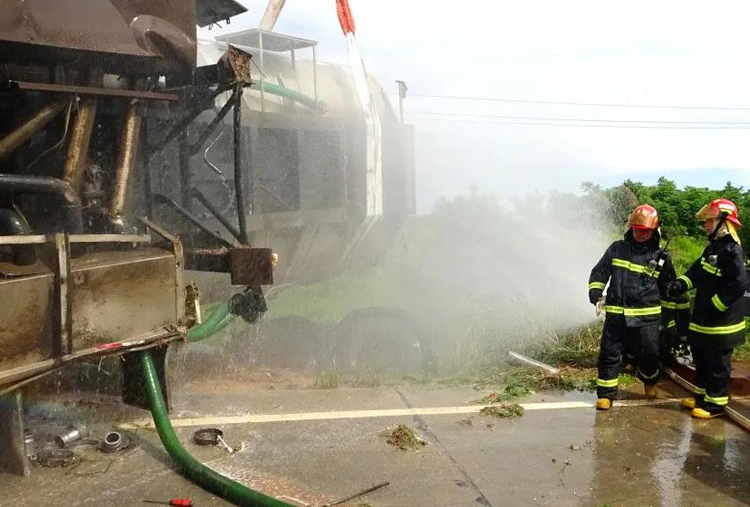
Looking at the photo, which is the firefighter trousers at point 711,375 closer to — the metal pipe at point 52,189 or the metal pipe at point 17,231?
the metal pipe at point 52,189

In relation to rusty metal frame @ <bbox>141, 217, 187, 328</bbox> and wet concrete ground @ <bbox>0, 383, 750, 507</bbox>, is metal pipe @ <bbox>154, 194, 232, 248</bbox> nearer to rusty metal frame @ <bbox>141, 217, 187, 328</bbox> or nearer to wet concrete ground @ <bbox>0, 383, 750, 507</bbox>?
rusty metal frame @ <bbox>141, 217, 187, 328</bbox>

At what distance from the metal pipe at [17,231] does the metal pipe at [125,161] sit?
501mm

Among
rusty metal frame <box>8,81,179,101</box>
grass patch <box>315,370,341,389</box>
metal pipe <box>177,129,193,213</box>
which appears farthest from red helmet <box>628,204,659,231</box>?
rusty metal frame <box>8,81,179,101</box>

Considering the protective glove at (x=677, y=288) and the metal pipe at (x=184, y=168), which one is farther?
the protective glove at (x=677, y=288)

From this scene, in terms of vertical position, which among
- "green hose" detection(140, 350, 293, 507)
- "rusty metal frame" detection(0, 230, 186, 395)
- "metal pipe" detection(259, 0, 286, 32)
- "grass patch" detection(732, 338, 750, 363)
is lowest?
"grass patch" detection(732, 338, 750, 363)

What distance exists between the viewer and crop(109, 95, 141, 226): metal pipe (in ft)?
12.1

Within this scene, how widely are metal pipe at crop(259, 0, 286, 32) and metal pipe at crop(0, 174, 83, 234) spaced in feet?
16.1

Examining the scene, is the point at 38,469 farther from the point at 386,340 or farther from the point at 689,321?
the point at 689,321

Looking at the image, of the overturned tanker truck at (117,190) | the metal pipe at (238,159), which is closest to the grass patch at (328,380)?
the overturned tanker truck at (117,190)

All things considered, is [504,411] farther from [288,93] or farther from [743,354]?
[288,93]

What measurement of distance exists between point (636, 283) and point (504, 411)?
141 cm

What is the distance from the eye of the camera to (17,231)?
3215 mm

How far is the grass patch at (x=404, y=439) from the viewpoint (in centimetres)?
410

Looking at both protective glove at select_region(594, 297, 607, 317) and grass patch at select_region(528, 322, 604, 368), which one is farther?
grass patch at select_region(528, 322, 604, 368)
